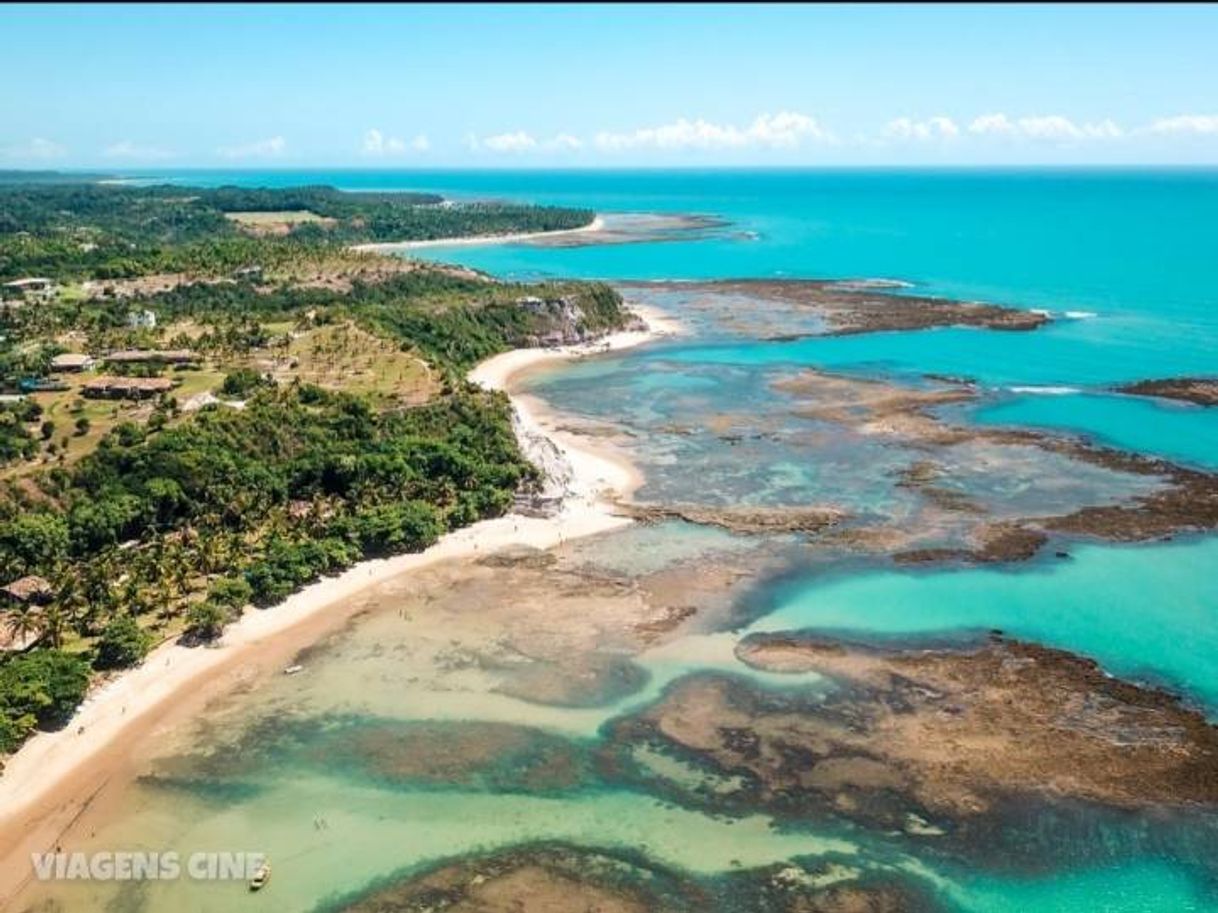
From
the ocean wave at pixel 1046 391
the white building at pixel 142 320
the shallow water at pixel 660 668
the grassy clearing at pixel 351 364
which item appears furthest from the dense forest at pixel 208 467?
the ocean wave at pixel 1046 391

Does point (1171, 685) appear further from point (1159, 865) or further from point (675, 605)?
point (675, 605)

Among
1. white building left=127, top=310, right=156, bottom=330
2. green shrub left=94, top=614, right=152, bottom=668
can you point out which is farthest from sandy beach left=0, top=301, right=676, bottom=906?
white building left=127, top=310, right=156, bottom=330

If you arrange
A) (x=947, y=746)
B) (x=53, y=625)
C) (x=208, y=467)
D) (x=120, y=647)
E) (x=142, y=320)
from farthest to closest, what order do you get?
(x=142, y=320), (x=208, y=467), (x=53, y=625), (x=120, y=647), (x=947, y=746)

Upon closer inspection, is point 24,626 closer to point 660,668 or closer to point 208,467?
point 208,467

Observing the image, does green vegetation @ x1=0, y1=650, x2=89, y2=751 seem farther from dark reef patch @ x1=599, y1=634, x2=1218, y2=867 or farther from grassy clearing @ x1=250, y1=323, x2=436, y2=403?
grassy clearing @ x1=250, y1=323, x2=436, y2=403

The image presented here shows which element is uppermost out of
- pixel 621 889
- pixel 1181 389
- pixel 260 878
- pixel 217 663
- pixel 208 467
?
pixel 208 467

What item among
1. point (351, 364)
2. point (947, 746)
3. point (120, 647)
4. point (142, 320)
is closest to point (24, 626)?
point (120, 647)

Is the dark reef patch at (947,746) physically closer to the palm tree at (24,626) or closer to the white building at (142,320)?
the palm tree at (24,626)
